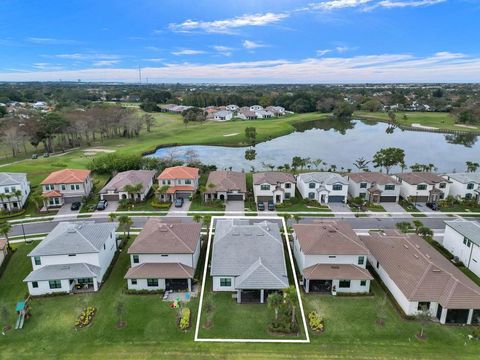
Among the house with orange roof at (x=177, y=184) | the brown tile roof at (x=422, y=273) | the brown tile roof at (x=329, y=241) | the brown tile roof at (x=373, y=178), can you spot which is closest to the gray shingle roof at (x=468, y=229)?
the brown tile roof at (x=422, y=273)

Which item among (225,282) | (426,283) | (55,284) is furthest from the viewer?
(55,284)

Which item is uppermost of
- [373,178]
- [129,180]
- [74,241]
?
[129,180]

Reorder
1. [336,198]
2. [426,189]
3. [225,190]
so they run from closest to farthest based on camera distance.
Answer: [426,189], [336,198], [225,190]

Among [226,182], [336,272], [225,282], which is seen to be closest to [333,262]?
[336,272]

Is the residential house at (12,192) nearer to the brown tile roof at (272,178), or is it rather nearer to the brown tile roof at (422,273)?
the brown tile roof at (272,178)

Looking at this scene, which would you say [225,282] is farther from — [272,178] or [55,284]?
[272,178]

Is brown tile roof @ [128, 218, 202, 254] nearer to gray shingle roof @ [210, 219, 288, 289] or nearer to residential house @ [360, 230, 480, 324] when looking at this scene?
gray shingle roof @ [210, 219, 288, 289]

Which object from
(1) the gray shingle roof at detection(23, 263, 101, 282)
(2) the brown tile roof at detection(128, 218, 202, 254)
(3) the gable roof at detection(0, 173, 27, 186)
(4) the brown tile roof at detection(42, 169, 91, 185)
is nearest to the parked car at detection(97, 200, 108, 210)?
(4) the brown tile roof at detection(42, 169, 91, 185)
